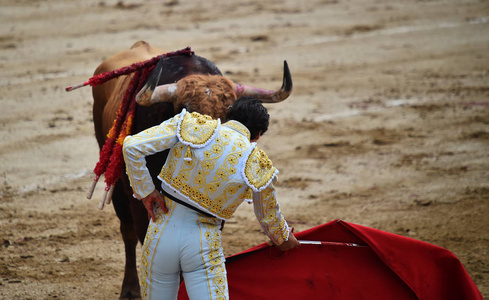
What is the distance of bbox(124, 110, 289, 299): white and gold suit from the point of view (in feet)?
8.70

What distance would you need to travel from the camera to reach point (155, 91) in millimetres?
3350

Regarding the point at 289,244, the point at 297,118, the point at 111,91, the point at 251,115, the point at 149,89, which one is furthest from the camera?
the point at 297,118

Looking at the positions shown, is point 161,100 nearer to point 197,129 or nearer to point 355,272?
point 197,129

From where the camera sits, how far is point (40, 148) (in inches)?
263

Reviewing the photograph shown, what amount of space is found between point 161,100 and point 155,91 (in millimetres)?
62

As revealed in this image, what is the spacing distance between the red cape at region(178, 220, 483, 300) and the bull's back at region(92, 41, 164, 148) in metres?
1.55

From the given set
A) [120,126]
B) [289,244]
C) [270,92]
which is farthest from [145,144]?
[270,92]

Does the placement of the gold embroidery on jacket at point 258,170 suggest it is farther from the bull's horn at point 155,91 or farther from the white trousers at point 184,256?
the bull's horn at point 155,91

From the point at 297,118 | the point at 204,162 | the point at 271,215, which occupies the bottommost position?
the point at 297,118

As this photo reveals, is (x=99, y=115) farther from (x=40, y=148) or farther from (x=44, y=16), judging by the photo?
(x=44, y=16)

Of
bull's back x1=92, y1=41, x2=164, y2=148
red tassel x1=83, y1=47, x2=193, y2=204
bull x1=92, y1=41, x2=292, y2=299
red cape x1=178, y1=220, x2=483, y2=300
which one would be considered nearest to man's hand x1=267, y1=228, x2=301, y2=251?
red cape x1=178, y1=220, x2=483, y2=300

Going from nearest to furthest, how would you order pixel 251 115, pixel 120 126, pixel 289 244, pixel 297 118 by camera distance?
pixel 251 115, pixel 289 244, pixel 120 126, pixel 297 118

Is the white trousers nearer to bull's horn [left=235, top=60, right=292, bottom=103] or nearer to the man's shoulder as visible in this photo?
the man's shoulder

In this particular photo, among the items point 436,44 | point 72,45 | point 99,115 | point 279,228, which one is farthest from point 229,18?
point 279,228
